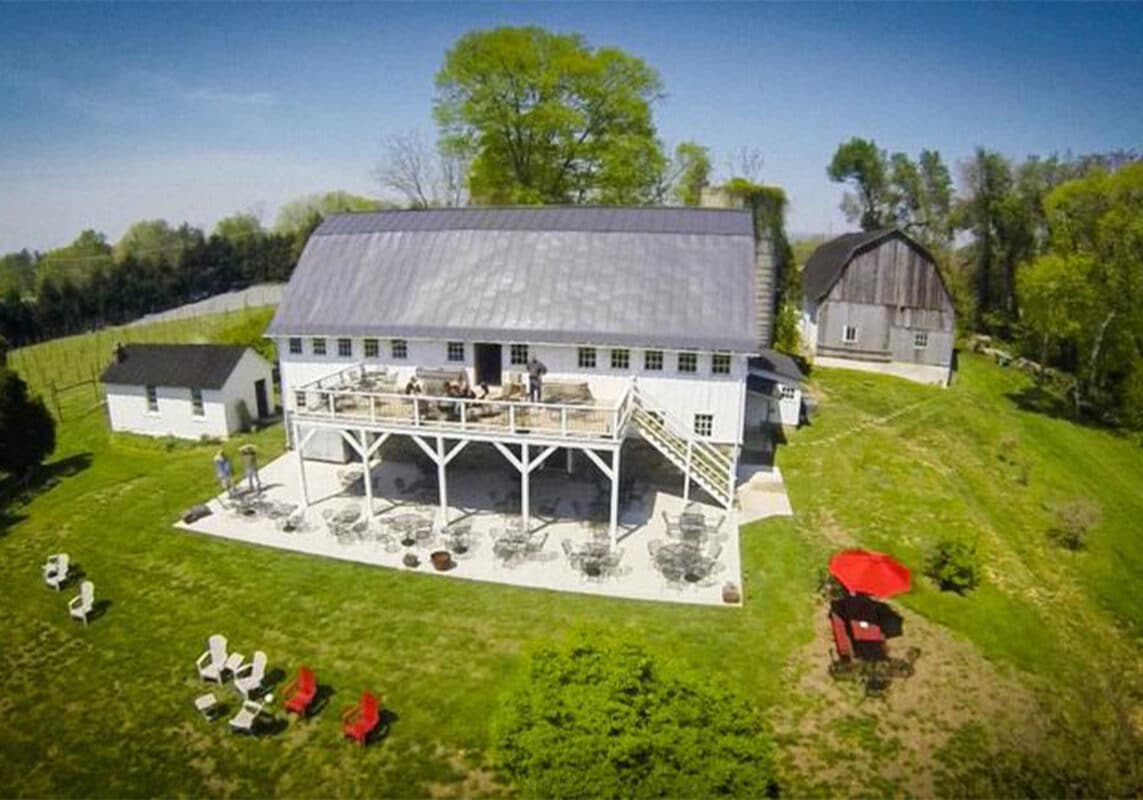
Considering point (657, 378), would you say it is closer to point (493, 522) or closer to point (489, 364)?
point (489, 364)

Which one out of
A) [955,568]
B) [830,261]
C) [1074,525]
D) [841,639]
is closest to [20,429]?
[841,639]

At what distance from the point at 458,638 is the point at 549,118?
3278 centimetres

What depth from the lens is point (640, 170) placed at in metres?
41.8

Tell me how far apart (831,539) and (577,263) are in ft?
40.4

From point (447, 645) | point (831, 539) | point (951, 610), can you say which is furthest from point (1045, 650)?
point (447, 645)

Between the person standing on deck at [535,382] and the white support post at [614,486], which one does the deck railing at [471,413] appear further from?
the person standing on deck at [535,382]

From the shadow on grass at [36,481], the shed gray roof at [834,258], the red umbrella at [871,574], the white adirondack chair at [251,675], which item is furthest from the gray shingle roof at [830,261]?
the shadow on grass at [36,481]

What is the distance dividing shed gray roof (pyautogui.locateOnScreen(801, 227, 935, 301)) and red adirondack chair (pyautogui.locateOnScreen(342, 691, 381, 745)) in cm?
3524

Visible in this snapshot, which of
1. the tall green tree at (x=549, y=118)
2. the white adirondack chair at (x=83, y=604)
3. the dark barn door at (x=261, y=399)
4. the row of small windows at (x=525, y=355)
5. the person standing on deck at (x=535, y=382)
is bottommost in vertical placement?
the white adirondack chair at (x=83, y=604)

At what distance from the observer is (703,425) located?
72.4ft

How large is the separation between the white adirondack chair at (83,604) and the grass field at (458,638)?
303mm

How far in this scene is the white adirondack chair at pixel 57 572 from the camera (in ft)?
57.5

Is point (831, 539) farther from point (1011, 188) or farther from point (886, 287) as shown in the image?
point (1011, 188)

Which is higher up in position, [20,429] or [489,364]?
[489,364]
